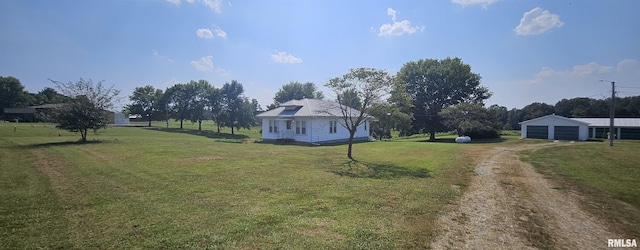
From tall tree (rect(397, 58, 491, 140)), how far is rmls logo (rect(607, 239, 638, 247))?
118ft

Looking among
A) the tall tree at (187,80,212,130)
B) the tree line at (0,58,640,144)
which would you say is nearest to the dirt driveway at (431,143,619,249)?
the tree line at (0,58,640,144)

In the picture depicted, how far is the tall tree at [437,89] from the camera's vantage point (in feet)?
133

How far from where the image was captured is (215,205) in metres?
6.30

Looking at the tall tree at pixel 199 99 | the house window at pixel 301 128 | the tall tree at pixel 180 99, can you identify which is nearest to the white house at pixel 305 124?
the house window at pixel 301 128

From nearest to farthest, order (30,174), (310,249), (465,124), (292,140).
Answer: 1. (310,249)
2. (30,174)
3. (292,140)
4. (465,124)

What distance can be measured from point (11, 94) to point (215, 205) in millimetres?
96891

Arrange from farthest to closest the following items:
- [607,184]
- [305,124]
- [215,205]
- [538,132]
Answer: [538,132] → [305,124] → [607,184] → [215,205]

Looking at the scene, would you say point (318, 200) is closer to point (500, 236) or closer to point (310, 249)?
point (310, 249)

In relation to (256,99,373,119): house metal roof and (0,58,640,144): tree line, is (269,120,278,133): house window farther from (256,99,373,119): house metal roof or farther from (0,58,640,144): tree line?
(0,58,640,144): tree line

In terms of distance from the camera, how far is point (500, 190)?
8594 millimetres

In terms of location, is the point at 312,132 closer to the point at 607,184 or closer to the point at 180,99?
the point at 607,184

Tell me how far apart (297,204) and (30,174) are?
9.30 metres

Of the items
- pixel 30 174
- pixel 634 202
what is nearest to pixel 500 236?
pixel 634 202

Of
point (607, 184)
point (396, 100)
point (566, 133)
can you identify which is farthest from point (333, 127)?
point (566, 133)
